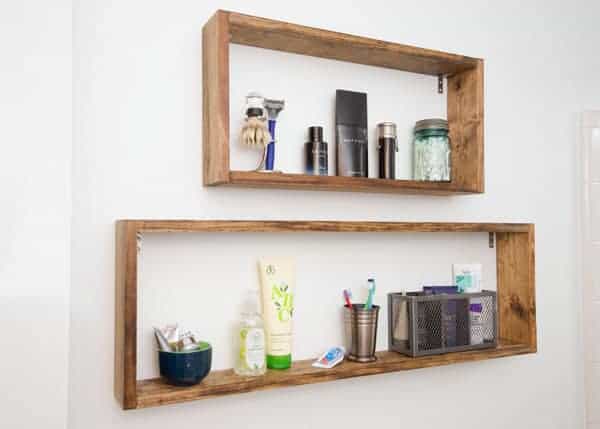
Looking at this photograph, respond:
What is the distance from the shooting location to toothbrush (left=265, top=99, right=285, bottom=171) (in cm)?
118

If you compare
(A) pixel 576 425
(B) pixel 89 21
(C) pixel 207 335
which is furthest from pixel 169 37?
(A) pixel 576 425

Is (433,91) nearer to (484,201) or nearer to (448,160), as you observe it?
(448,160)

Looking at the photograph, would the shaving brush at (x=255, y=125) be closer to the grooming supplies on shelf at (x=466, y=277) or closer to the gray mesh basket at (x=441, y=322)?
the gray mesh basket at (x=441, y=322)

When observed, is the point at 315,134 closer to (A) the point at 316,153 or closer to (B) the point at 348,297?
(A) the point at 316,153

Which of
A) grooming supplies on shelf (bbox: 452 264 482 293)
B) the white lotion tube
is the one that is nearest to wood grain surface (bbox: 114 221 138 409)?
the white lotion tube

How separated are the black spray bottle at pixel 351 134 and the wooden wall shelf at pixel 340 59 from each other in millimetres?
52

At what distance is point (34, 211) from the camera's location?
871mm

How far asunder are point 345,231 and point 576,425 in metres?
1.02

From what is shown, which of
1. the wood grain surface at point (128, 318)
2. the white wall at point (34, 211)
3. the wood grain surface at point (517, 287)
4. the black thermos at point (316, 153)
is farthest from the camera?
the wood grain surface at point (517, 287)

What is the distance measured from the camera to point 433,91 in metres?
1.45

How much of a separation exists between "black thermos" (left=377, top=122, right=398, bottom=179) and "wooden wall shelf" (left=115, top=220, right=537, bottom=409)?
0.41ft

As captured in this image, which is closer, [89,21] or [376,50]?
[89,21]

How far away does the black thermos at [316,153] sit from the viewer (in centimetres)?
122

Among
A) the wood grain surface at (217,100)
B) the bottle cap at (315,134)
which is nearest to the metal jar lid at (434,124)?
the bottle cap at (315,134)
